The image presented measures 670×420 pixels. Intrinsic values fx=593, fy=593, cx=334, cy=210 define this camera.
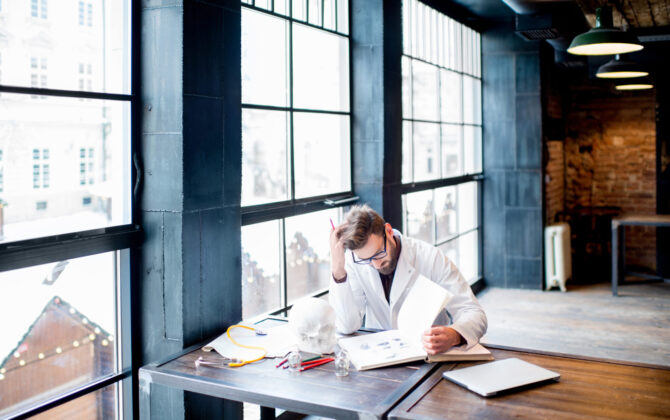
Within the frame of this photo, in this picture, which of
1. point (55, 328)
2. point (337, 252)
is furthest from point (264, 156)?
point (55, 328)

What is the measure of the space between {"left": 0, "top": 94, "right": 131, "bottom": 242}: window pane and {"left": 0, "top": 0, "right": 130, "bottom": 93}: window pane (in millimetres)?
79

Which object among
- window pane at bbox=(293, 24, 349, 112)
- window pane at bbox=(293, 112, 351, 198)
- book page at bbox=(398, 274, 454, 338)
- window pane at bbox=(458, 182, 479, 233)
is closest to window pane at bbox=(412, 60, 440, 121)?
window pane at bbox=(458, 182, 479, 233)

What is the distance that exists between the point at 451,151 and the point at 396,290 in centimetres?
389

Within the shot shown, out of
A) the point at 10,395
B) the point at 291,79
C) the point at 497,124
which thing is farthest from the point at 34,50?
the point at 497,124

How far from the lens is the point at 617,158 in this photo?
8.35m

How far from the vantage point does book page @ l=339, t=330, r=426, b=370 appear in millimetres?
2139

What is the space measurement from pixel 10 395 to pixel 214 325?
2.67 ft

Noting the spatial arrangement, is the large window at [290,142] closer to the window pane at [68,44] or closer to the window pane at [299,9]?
the window pane at [299,9]

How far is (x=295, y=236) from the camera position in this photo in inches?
138

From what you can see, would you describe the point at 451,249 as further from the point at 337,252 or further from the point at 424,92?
the point at 337,252

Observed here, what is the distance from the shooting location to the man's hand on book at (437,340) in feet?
7.09

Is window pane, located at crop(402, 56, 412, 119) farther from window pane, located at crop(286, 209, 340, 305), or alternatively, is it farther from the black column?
window pane, located at crop(286, 209, 340, 305)

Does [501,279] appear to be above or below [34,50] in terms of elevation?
below

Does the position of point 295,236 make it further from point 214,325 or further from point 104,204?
point 104,204
